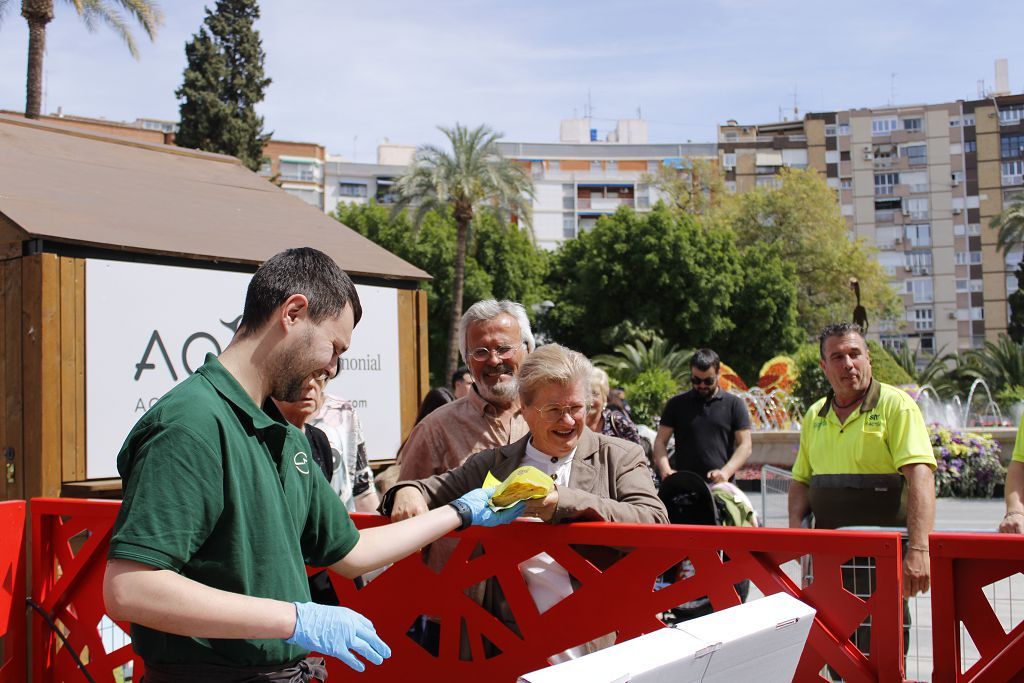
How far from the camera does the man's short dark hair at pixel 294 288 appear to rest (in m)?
2.08

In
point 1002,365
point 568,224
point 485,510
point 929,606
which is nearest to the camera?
point 485,510

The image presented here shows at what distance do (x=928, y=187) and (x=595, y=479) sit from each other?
8648 centimetres

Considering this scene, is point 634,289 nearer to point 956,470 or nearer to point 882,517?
point 956,470

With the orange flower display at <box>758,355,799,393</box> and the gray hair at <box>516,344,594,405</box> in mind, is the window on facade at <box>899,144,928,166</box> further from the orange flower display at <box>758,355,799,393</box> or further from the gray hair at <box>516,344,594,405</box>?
the gray hair at <box>516,344,594,405</box>

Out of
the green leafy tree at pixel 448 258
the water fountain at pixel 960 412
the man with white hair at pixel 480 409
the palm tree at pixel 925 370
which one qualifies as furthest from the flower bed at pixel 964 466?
the green leafy tree at pixel 448 258

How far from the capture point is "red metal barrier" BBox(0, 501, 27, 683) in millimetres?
4277

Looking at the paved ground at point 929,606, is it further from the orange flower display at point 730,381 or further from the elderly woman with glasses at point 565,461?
the orange flower display at point 730,381

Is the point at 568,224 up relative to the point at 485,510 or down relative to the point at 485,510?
up

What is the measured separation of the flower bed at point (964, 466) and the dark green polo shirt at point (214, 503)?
13.7 m

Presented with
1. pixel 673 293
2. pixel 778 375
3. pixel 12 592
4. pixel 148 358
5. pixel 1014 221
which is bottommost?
pixel 12 592

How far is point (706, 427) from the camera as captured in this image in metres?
7.27

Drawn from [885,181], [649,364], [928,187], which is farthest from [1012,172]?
[649,364]

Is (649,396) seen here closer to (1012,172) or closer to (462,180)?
(462,180)

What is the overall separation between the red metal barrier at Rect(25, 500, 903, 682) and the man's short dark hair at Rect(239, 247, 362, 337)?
1.36 meters
